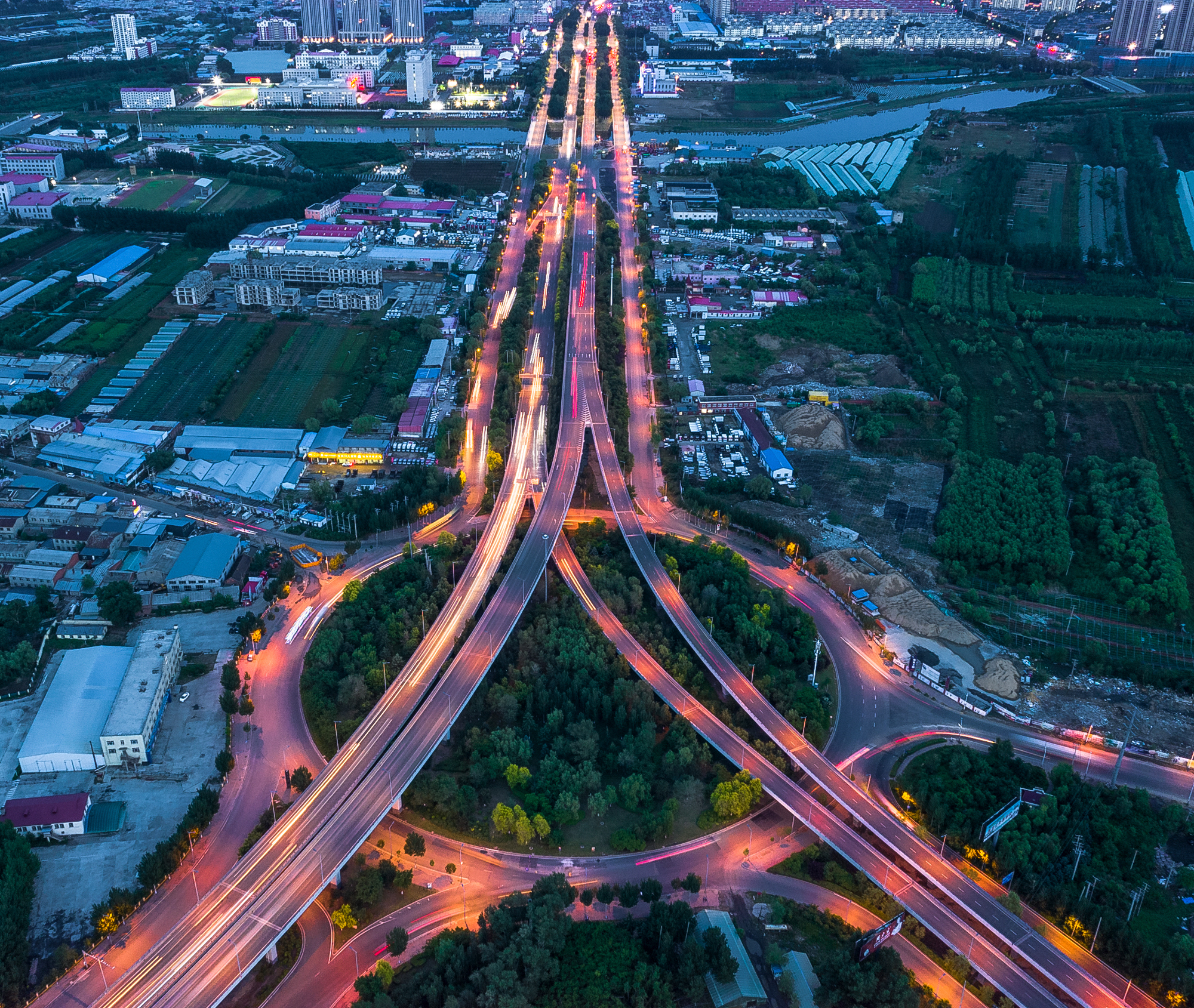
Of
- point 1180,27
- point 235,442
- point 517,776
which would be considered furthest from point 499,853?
point 1180,27

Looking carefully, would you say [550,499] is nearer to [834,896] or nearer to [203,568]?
[203,568]

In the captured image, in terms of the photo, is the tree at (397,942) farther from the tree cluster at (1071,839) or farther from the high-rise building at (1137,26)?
the high-rise building at (1137,26)

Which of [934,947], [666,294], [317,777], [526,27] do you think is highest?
[526,27]

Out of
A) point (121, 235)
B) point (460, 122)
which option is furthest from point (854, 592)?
point (460, 122)

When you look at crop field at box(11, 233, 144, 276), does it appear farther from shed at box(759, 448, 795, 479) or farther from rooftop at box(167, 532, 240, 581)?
shed at box(759, 448, 795, 479)

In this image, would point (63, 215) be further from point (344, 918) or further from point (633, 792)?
point (633, 792)

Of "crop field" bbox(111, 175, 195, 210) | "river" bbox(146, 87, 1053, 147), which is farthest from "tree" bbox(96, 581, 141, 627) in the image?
"river" bbox(146, 87, 1053, 147)

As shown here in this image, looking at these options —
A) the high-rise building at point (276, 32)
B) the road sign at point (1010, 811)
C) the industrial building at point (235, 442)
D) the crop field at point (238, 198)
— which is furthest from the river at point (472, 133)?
the road sign at point (1010, 811)

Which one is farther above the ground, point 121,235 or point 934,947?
point 121,235
